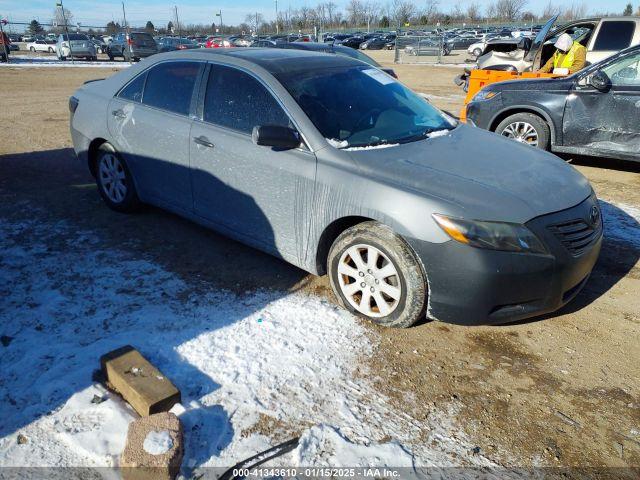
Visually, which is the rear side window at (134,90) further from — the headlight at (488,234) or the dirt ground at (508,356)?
the headlight at (488,234)

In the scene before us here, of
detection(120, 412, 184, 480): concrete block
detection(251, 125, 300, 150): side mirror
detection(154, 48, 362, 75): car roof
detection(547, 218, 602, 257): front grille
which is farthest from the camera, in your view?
detection(154, 48, 362, 75): car roof

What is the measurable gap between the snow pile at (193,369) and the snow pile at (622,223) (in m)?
3.01

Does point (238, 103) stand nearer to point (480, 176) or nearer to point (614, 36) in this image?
point (480, 176)

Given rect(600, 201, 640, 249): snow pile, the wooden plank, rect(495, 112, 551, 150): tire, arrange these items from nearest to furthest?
the wooden plank < rect(600, 201, 640, 249): snow pile < rect(495, 112, 551, 150): tire

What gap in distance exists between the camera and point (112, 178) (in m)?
5.02

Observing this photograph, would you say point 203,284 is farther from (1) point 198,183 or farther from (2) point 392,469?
(2) point 392,469

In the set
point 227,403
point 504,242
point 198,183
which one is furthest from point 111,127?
point 504,242

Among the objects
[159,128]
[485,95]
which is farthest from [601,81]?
[159,128]

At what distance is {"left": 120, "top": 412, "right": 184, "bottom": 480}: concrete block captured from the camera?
2.11m

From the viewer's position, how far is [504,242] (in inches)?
113

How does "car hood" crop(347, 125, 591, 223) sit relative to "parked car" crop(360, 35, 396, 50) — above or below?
below

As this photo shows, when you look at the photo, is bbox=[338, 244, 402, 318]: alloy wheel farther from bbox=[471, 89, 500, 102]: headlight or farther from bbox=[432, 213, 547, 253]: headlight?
bbox=[471, 89, 500, 102]: headlight

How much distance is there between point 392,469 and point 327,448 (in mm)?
309

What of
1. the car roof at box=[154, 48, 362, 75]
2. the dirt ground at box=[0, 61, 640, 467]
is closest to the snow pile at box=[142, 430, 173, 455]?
the dirt ground at box=[0, 61, 640, 467]
